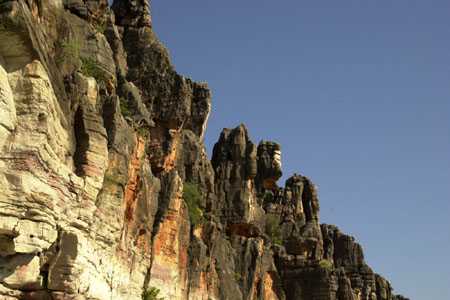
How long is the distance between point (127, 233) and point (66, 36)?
32.9 ft

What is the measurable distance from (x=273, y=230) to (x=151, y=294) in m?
34.5

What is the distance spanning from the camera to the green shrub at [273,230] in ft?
220

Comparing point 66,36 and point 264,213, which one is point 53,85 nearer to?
point 66,36

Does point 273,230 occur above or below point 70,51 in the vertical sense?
above

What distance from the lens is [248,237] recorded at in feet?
194

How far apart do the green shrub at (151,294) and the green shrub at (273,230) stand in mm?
32913

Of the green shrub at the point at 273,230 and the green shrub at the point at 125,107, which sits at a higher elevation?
the green shrub at the point at 273,230

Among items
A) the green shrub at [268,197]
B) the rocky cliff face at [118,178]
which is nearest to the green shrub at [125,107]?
the rocky cliff face at [118,178]

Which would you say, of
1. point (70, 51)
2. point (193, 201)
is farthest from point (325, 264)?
point (70, 51)

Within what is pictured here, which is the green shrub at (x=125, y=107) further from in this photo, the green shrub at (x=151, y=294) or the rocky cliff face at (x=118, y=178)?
the green shrub at (x=151, y=294)

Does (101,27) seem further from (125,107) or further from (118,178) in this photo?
(118,178)

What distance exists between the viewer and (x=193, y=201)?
44812 millimetres

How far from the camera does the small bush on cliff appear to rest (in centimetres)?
4347

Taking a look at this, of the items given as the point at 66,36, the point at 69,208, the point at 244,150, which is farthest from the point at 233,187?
the point at 69,208
